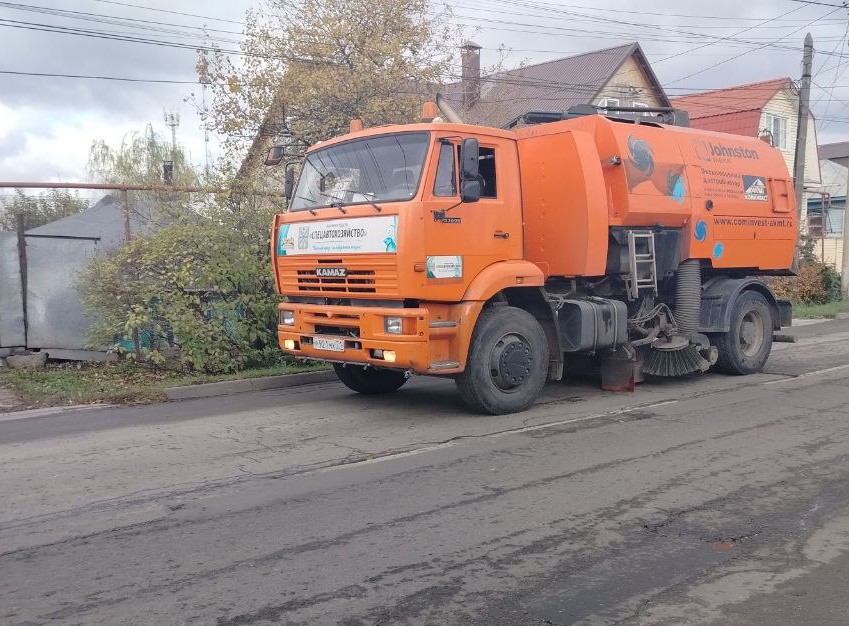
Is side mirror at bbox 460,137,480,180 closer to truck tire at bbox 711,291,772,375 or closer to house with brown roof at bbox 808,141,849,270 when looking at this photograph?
truck tire at bbox 711,291,772,375

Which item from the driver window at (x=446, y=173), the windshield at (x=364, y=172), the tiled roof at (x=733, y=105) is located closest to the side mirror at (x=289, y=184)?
the windshield at (x=364, y=172)

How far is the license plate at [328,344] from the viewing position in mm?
8248

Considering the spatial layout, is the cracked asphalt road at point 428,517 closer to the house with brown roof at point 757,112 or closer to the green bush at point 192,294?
the green bush at point 192,294

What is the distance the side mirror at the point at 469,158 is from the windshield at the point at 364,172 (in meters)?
0.38

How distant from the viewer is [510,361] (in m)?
8.45

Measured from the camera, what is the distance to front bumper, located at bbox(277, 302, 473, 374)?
303 inches

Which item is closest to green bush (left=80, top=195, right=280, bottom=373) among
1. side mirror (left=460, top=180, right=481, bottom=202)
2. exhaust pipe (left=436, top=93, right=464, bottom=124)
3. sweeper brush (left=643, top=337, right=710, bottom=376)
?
exhaust pipe (left=436, top=93, right=464, bottom=124)

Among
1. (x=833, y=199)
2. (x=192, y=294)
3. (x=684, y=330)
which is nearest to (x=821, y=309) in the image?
(x=684, y=330)

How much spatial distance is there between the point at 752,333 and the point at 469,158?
5963 mm

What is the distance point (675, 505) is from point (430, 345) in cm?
304

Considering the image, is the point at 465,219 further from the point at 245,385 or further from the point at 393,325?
the point at 245,385

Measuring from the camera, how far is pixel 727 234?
35.8ft

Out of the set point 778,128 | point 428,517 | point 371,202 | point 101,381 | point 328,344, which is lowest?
point 428,517

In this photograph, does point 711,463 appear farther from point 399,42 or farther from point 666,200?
point 399,42
